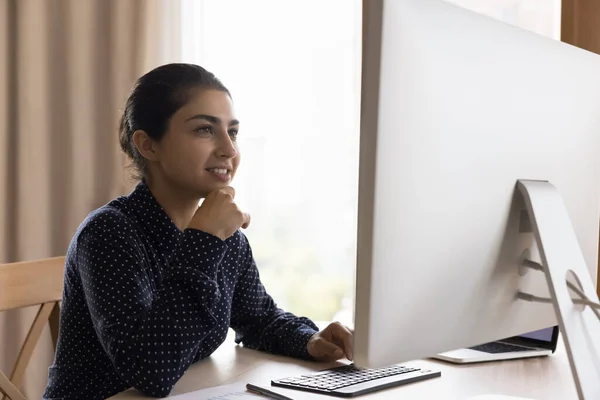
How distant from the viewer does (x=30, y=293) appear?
149 centimetres

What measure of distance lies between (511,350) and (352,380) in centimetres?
36

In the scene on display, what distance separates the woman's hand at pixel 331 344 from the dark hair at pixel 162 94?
21.4 inches

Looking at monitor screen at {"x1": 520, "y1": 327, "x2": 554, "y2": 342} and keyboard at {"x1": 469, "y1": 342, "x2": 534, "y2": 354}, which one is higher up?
monitor screen at {"x1": 520, "y1": 327, "x2": 554, "y2": 342}

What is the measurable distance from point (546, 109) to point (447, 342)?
1.01 feet

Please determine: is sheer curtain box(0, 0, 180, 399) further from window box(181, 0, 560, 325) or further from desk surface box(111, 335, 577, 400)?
desk surface box(111, 335, 577, 400)

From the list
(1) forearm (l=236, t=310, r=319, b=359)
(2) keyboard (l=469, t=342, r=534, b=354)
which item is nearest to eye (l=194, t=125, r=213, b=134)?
(1) forearm (l=236, t=310, r=319, b=359)

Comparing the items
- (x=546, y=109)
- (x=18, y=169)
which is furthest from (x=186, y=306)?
(x=18, y=169)

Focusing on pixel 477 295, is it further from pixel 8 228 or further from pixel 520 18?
pixel 8 228

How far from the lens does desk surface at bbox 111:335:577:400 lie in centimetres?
106

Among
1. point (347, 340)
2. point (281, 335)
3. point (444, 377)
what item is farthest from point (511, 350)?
point (281, 335)

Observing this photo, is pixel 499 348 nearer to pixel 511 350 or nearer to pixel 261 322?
pixel 511 350

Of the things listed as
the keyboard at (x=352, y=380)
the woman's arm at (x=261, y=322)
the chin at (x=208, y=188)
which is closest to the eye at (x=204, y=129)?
the chin at (x=208, y=188)

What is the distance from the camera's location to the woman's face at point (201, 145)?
1.41m

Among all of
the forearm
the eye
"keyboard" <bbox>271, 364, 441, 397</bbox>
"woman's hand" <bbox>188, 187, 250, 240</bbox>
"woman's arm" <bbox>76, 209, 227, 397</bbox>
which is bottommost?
the forearm
